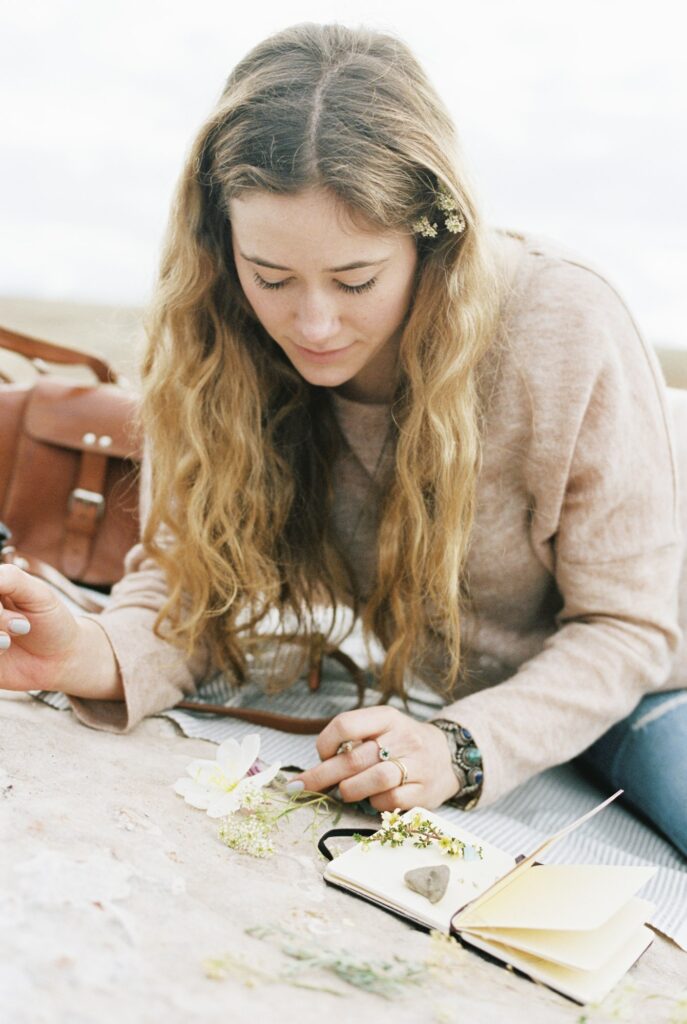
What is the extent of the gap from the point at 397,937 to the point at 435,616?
2.07ft

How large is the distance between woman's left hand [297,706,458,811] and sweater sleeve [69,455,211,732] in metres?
0.31

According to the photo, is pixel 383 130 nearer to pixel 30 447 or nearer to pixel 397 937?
pixel 397 937

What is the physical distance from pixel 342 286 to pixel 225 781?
63 cm

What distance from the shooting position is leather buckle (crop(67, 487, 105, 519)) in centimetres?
227

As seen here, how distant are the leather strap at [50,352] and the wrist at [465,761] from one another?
134 cm

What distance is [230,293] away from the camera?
1.60m

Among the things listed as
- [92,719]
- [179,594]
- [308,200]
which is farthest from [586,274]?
[92,719]

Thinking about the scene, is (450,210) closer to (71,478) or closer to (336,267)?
(336,267)

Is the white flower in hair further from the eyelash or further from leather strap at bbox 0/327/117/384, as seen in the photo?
leather strap at bbox 0/327/117/384

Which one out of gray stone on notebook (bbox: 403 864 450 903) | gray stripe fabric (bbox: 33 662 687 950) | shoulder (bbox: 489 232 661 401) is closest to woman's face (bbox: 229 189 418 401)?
shoulder (bbox: 489 232 661 401)

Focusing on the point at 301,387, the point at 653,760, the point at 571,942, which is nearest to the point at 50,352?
the point at 301,387

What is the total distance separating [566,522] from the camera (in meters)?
1.57

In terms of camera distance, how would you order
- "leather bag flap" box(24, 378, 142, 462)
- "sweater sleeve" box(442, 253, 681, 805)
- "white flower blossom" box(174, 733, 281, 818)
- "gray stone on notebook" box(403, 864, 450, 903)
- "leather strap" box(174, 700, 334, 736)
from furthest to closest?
1. "leather bag flap" box(24, 378, 142, 462)
2. "leather strap" box(174, 700, 334, 736)
3. "sweater sleeve" box(442, 253, 681, 805)
4. "white flower blossom" box(174, 733, 281, 818)
5. "gray stone on notebook" box(403, 864, 450, 903)

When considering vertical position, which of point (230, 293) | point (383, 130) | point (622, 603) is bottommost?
point (622, 603)
